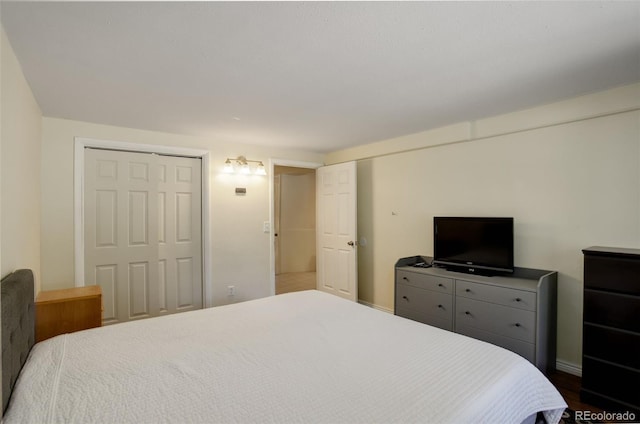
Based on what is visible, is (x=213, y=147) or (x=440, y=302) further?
(x=213, y=147)

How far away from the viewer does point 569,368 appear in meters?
2.60

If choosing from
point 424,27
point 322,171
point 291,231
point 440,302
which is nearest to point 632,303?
point 440,302

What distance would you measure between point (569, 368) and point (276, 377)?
2660 mm

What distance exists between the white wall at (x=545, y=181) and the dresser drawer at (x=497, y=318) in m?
0.48

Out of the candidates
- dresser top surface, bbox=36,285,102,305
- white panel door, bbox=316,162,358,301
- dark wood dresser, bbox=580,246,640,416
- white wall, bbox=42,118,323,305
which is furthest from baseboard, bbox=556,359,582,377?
dresser top surface, bbox=36,285,102,305

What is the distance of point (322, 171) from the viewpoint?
4.64 meters

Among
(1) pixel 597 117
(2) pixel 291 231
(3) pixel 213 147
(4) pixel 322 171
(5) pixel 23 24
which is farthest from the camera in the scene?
(2) pixel 291 231

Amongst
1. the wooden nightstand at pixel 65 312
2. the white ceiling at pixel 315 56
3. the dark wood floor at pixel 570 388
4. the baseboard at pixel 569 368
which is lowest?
the dark wood floor at pixel 570 388

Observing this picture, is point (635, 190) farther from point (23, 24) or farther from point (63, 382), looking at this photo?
point (23, 24)

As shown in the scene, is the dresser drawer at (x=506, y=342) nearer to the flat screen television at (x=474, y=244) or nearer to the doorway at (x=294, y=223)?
the flat screen television at (x=474, y=244)

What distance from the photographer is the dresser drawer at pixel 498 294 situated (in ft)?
7.96

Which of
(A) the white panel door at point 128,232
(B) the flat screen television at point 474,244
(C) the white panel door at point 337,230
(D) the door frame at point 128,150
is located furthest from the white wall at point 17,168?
(B) the flat screen television at point 474,244

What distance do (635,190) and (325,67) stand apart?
7.93 feet

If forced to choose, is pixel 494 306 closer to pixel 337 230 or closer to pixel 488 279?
pixel 488 279
